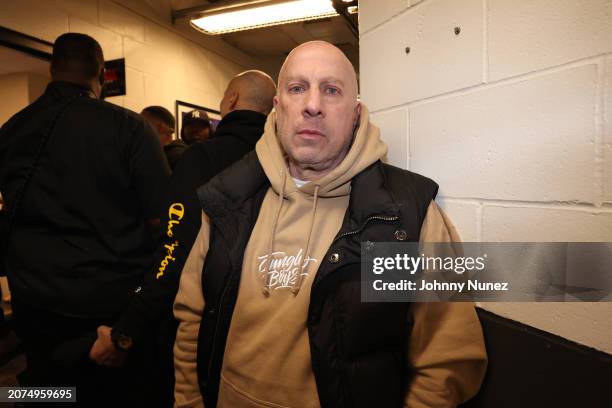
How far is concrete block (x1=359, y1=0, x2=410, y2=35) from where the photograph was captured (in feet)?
4.39

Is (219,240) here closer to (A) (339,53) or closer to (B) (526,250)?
(A) (339,53)

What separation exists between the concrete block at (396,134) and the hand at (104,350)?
1.40 meters

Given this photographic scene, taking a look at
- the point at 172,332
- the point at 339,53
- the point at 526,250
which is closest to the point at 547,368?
the point at 526,250

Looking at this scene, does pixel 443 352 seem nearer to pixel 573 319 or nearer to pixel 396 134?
pixel 573 319

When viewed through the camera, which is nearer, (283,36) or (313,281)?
(313,281)

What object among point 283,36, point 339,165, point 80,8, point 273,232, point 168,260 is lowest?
point 168,260

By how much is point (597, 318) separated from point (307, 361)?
738 millimetres

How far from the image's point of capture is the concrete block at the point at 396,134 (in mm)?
1341

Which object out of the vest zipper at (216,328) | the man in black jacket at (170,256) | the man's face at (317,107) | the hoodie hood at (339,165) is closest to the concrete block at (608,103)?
the hoodie hood at (339,165)

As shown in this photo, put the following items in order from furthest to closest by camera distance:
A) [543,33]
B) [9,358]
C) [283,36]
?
[283,36]
[9,358]
[543,33]

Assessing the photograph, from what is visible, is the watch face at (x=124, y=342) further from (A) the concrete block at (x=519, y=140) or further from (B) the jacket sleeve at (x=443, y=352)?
(A) the concrete block at (x=519, y=140)

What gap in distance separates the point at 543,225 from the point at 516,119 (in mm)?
293

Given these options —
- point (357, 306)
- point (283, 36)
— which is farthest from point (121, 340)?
point (283, 36)

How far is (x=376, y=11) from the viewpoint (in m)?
1.45
